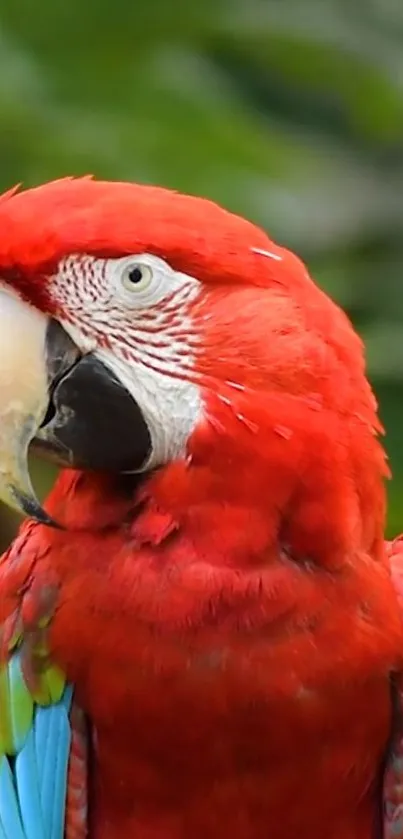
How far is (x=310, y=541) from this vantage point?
1.08m

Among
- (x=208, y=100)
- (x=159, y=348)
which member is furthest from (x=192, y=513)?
(x=208, y=100)

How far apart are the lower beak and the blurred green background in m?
0.47

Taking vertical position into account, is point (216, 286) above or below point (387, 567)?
above

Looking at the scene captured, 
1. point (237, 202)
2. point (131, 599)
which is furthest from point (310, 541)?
point (237, 202)

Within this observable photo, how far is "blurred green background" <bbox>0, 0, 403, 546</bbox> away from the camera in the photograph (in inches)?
59.1

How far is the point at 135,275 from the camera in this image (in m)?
1.03

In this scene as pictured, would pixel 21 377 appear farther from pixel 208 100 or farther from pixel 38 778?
pixel 208 100

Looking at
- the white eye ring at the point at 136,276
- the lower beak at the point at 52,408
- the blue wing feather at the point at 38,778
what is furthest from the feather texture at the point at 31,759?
the white eye ring at the point at 136,276

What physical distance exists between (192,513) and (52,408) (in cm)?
13

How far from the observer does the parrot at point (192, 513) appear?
3.36 feet

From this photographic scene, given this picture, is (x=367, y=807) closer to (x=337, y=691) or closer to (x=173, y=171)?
(x=337, y=691)

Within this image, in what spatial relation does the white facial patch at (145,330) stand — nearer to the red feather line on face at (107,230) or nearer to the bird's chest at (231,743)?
the red feather line on face at (107,230)

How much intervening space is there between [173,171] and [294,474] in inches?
20.5

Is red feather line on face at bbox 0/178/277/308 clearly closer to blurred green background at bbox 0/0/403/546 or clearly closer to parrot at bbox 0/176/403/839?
parrot at bbox 0/176/403/839
